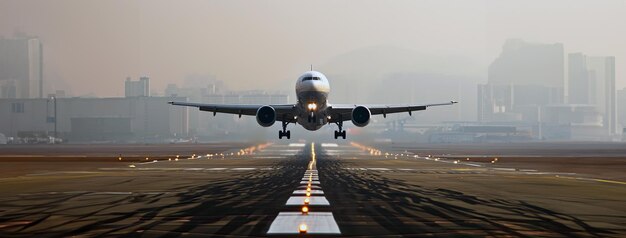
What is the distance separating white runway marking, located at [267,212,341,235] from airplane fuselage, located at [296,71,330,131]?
40.0m

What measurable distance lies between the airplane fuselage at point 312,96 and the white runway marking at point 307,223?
4002 centimetres

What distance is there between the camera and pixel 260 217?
18.3 m

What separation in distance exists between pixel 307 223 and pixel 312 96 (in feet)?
139

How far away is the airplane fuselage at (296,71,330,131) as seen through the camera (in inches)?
2324

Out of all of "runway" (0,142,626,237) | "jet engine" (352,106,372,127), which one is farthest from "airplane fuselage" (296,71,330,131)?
"runway" (0,142,626,237)

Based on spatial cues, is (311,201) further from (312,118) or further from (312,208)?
(312,118)

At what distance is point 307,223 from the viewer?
16859mm

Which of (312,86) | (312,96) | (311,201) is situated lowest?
(311,201)

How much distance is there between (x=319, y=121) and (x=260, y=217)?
44.2 m

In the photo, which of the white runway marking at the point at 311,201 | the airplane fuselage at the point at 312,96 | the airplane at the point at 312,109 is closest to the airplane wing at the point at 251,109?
the airplane at the point at 312,109

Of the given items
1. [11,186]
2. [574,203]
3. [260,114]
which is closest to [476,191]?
[574,203]

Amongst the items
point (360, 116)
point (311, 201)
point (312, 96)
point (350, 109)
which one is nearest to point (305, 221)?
point (311, 201)

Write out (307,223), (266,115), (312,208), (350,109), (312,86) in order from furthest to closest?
(350,109), (266,115), (312,86), (312,208), (307,223)

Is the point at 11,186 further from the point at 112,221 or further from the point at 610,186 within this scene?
the point at 610,186
